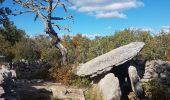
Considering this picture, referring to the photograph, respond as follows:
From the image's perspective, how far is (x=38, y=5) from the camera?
27.1 metres

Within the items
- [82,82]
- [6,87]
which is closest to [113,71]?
[82,82]

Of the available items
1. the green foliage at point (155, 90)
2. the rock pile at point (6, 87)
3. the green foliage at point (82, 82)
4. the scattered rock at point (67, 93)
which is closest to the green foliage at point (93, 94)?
the scattered rock at point (67, 93)

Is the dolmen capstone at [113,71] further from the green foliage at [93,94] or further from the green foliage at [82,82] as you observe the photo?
the green foliage at [82,82]

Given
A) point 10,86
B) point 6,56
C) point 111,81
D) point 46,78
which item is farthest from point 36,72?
point 10,86

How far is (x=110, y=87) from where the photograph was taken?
1672 cm

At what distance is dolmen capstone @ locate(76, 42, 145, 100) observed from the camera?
54.7 ft

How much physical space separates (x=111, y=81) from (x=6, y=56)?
48.6 ft

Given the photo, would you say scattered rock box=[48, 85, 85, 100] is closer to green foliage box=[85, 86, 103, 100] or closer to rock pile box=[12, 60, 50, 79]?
green foliage box=[85, 86, 103, 100]

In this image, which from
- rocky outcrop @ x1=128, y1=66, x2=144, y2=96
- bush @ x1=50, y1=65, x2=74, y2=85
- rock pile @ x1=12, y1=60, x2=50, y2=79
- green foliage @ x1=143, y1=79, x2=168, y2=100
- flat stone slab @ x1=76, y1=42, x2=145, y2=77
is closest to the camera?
green foliage @ x1=143, y1=79, x2=168, y2=100

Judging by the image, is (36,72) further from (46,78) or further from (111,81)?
(111,81)

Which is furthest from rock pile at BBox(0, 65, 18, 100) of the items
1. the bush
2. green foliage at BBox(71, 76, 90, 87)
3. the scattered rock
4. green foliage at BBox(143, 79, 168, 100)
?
green foliage at BBox(143, 79, 168, 100)

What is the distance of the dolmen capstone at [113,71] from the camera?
16.7 m

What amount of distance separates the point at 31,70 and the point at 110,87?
1208cm

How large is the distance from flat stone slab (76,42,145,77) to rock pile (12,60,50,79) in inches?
296
